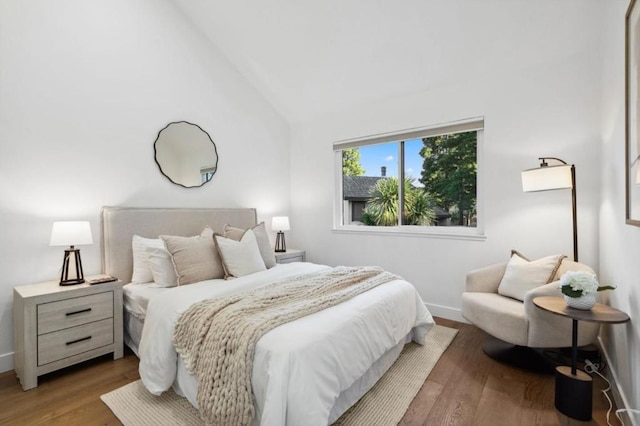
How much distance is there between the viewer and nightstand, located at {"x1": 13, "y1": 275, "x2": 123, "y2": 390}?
2.07 m

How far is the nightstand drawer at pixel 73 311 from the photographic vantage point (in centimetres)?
212

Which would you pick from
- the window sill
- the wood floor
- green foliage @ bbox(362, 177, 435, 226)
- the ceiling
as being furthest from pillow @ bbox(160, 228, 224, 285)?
the ceiling

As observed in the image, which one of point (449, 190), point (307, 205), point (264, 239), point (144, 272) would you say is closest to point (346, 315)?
point (264, 239)

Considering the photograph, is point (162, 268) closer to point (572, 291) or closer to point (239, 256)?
point (239, 256)

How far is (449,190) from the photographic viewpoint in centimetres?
342

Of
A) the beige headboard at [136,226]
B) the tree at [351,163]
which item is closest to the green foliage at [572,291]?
the tree at [351,163]

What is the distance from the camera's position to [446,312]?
3.30m

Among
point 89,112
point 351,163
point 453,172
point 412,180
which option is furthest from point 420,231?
point 89,112

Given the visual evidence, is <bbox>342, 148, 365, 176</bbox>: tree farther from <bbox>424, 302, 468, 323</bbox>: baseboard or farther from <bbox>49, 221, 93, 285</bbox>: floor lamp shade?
<bbox>49, 221, 93, 285</bbox>: floor lamp shade

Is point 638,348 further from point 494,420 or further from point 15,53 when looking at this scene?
point 15,53

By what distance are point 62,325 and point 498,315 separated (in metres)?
3.12

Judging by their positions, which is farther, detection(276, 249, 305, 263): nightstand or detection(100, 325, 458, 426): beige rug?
detection(276, 249, 305, 263): nightstand

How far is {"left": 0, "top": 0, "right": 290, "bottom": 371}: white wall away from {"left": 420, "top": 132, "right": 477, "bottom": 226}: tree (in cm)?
238

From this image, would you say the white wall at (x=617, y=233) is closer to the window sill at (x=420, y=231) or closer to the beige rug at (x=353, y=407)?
the window sill at (x=420, y=231)
